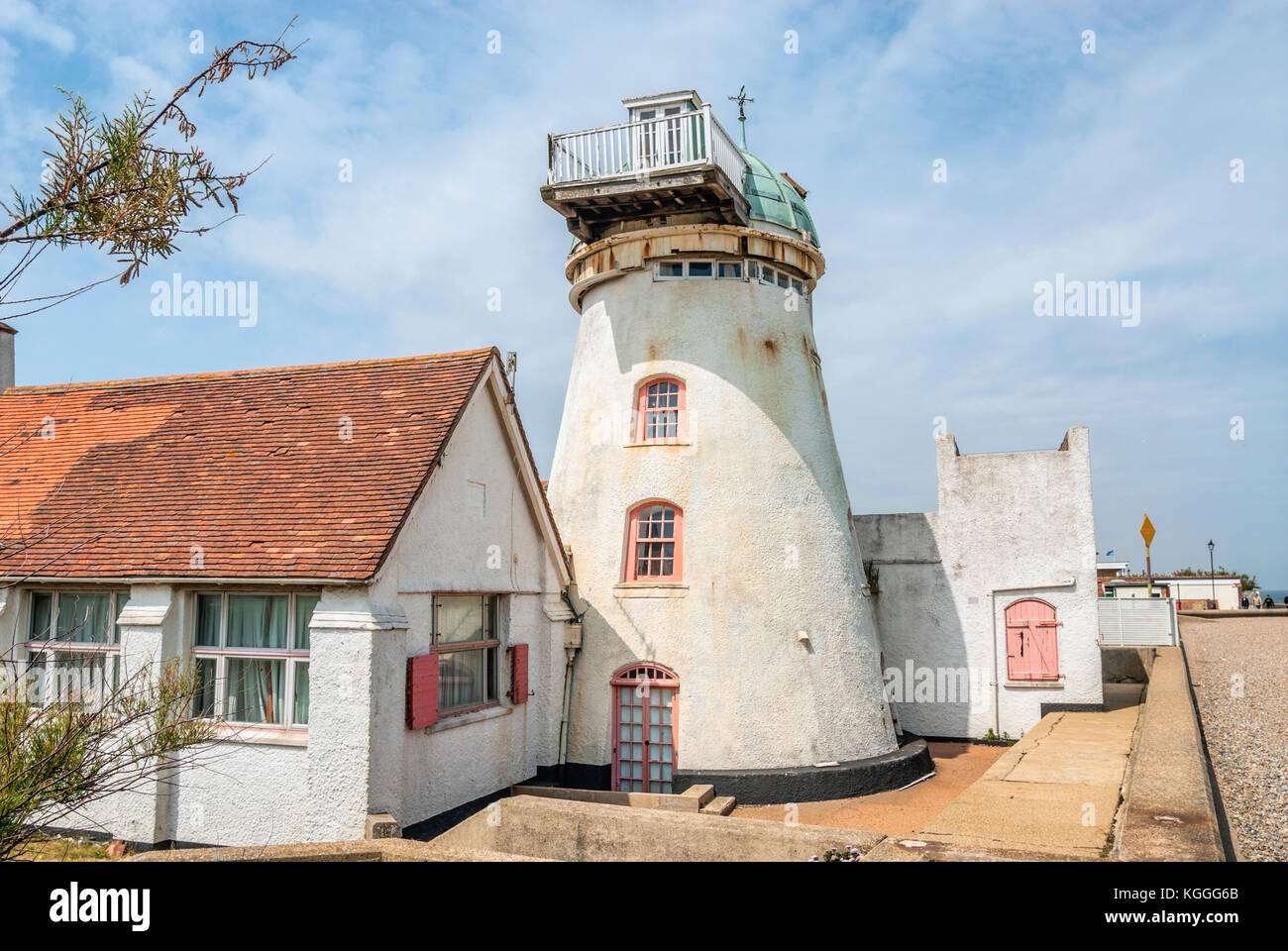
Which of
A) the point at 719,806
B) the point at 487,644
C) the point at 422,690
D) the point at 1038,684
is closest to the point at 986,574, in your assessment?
the point at 1038,684

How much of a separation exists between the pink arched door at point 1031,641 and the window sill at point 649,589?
27.9ft

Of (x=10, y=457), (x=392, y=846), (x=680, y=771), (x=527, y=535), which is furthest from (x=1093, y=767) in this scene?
(x=10, y=457)

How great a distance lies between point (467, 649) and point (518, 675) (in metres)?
1.30

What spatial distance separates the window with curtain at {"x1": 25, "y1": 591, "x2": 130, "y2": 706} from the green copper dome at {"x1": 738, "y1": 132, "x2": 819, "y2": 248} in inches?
517

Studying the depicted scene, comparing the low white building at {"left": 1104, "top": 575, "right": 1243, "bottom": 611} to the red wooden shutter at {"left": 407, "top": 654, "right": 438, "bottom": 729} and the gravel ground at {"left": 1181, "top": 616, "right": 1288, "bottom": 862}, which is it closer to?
the gravel ground at {"left": 1181, "top": 616, "right": 1288, "bottom": 862}

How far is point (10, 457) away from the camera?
47.4 ft

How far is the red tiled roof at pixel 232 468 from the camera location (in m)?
11.1

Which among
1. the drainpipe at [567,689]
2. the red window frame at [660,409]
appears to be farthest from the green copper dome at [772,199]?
the drainpipe at [567,689]

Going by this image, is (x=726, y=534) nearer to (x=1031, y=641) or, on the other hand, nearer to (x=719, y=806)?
(x=719, y=806)

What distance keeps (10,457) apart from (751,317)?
13.1 meters

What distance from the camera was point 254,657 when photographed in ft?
37.1

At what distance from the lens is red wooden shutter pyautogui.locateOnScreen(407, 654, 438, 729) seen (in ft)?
36.2
